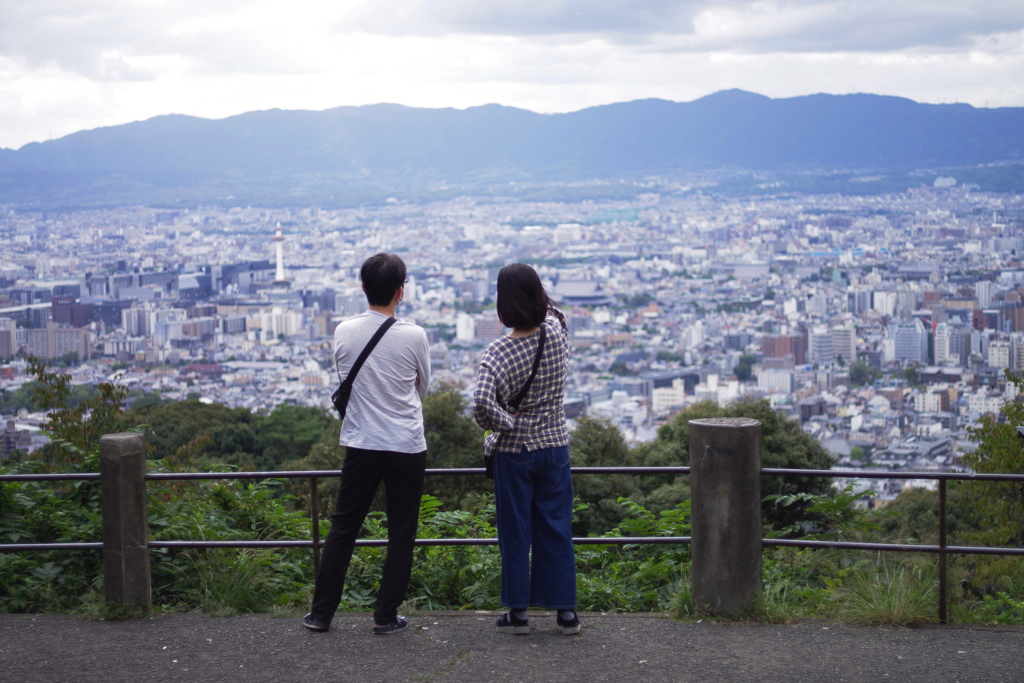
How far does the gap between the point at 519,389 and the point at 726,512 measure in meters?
0.98

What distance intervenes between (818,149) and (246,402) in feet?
387

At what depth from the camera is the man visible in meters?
3.51

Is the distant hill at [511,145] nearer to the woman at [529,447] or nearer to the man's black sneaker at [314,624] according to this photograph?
the man's black sneaker at [314,624]

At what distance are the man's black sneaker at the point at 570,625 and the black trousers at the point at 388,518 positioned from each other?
621 mm

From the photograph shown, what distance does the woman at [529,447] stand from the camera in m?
3.45

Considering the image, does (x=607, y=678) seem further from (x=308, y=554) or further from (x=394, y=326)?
(x=308, y=554)

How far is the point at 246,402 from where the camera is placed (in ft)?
145

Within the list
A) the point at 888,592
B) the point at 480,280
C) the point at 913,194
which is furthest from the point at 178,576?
the point at 913,194

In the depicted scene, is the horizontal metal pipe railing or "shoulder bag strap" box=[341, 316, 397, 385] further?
the horizontal metal pipe railing

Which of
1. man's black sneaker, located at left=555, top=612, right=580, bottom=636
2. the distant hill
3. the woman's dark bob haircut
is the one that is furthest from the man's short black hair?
the distant hill

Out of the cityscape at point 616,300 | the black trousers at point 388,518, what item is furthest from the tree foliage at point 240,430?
the black trousers at point 388,518

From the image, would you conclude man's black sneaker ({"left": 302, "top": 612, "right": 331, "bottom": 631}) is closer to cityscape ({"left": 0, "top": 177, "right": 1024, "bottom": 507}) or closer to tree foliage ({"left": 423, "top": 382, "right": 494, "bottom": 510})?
tree foliage ({"left": 423, "top": 382, "right": 494, "bottom": 510})

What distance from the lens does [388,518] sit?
12.1 feet

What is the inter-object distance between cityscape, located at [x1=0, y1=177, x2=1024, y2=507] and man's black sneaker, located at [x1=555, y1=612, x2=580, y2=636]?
56.8 ft
